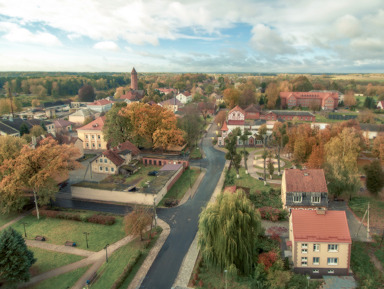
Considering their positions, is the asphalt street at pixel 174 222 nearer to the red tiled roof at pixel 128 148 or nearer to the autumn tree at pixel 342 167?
the red tiled roof at pixel 128 148

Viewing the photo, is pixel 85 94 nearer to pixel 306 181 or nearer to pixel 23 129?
pixel 23 129

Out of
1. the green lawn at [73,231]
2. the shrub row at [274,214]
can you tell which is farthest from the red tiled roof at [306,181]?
the green lawn at [73,231]

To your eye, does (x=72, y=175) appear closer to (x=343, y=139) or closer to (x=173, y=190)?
(x=173, y=190)

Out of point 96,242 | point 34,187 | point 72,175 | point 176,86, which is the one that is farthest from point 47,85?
point 96,242

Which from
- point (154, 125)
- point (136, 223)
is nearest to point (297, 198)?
point (136, 223)

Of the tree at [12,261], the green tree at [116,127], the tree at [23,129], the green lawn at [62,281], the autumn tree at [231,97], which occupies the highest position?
the autumn tree at [231,97]
